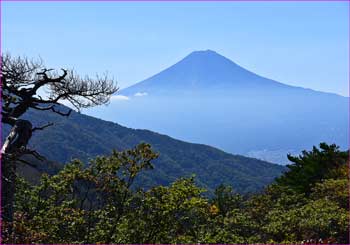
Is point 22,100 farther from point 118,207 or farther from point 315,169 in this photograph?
point 315,169

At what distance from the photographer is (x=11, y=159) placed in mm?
7922

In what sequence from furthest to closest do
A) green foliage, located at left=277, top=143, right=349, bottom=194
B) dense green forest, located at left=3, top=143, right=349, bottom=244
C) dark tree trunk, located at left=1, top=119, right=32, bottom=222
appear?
1. green foliage, located at left=277, top=143, right=349, bottom=194
2. dense green forest, located at left=3, top=143, right=349, bottom=244
3. dark tree trunk, located at left=1, top=119, right=32, bottom=222

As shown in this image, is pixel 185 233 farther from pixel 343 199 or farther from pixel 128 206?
pixel 343 199

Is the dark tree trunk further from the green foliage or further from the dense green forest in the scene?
the green foliage

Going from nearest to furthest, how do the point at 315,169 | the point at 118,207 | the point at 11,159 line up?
the point at 11,159 < the point at 118,207 < the point at 315,169

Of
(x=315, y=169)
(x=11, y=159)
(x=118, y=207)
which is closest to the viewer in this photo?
(x=11, y=159)

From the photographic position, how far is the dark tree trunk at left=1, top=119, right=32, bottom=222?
7.96 meters

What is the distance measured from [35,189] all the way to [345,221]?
23.4 feet

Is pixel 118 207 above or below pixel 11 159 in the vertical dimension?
below

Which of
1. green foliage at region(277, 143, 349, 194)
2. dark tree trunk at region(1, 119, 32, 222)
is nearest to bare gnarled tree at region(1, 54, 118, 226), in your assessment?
dark tree trunk at region(1, 119, 32, 222)

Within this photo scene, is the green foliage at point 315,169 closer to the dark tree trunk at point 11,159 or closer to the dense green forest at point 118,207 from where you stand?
the dense green forest at point 118,207

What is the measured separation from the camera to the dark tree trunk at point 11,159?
7.96 m

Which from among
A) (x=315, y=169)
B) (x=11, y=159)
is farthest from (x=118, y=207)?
(x=315, y=169)

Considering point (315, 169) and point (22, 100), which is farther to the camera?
point (315, 169)
